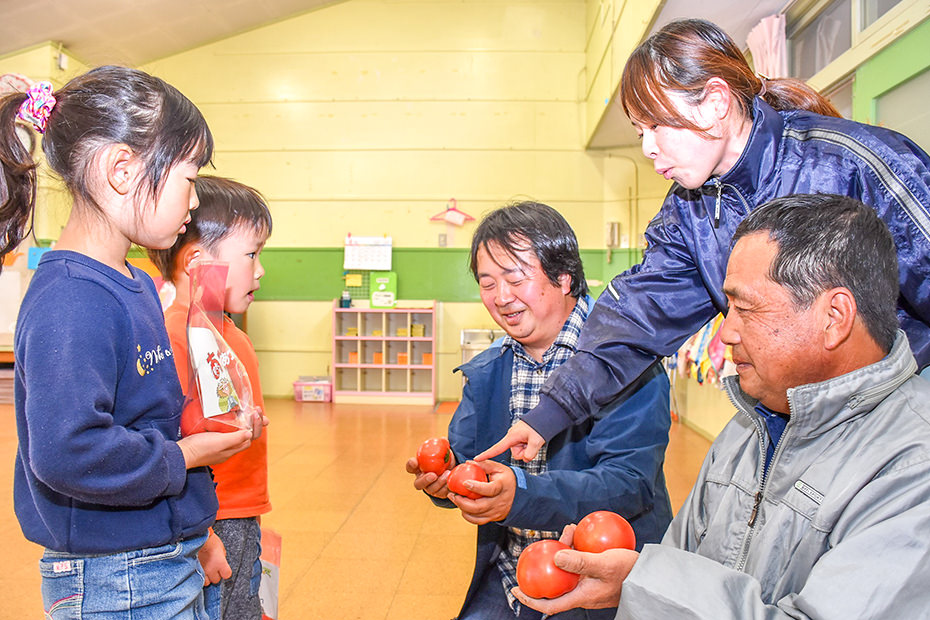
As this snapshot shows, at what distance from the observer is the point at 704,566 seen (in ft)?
2.71

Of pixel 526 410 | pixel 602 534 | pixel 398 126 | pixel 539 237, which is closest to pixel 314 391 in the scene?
pixel 398 126

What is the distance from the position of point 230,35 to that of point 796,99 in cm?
812

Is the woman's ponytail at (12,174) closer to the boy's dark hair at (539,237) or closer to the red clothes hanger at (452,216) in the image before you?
the boy's dark hair at (539,237)

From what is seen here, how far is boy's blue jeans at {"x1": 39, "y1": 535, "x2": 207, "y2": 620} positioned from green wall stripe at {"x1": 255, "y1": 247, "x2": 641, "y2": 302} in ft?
21.8

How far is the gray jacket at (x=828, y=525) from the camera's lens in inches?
28.7

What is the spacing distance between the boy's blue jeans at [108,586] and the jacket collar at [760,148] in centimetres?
128

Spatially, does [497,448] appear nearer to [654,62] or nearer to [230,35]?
[654,62]

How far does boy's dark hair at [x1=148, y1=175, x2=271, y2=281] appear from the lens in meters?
1.52

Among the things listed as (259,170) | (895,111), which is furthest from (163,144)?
(259,170)

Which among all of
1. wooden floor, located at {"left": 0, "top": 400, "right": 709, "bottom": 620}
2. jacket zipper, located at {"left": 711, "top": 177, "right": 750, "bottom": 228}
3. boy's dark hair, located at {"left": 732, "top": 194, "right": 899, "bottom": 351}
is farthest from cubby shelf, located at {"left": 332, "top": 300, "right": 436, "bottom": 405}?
boy's dark hair, located at {"left": 732, "top": 194, "right": 899, "bottom": 351}

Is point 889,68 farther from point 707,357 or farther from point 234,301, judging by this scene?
point 234,301

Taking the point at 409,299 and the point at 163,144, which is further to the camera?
the point at 409,299

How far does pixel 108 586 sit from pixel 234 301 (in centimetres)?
73

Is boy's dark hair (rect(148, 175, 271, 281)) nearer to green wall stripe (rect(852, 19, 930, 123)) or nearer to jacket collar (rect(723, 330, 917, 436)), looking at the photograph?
jacket collar (rect(723, 330, 917, 436))
